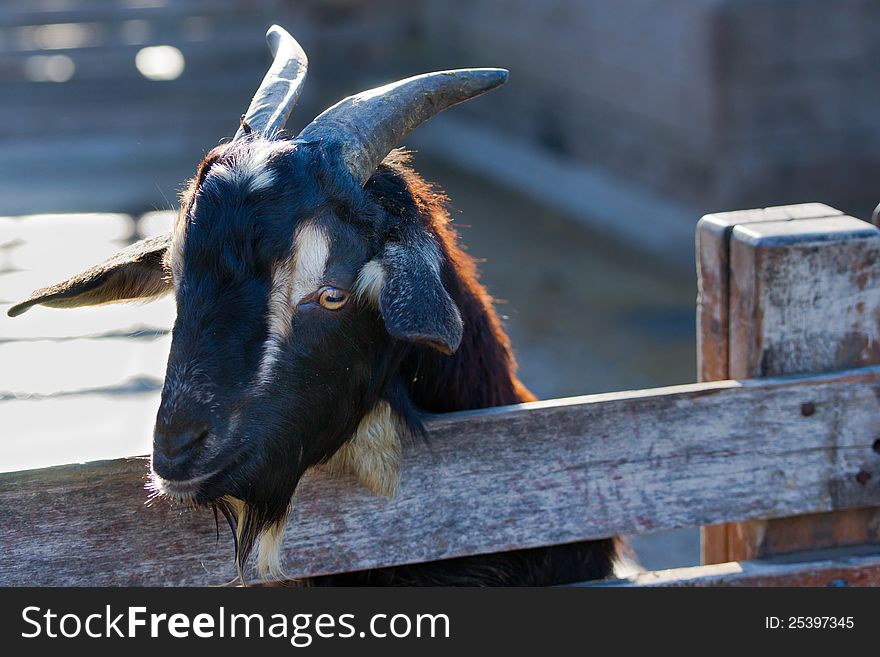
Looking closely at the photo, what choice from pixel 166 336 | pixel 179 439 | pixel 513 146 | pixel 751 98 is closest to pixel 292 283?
pixel 179 439

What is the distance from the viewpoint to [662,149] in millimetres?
8188

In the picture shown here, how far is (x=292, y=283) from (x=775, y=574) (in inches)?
49.4

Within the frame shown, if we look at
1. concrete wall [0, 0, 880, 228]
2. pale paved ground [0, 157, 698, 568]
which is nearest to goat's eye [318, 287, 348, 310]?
pale paved ground [0, 157, 698, 568]

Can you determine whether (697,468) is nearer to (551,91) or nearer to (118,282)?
(118,282)

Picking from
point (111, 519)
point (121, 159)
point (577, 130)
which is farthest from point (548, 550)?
point (121, 159)

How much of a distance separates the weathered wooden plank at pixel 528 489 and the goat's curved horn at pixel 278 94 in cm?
75

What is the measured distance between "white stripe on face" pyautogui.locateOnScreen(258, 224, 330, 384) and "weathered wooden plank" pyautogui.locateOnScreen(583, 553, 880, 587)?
0.89 metres

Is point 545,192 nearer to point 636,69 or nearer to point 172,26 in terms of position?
point 636,69

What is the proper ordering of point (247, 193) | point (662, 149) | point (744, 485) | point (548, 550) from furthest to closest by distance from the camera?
point (662, 149), point (548, 550), point (744, 485), point (247, 193)

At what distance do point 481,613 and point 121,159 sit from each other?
399 inches

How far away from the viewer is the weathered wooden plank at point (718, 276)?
264cm

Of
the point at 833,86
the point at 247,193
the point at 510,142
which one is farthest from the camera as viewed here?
the point at 510,142

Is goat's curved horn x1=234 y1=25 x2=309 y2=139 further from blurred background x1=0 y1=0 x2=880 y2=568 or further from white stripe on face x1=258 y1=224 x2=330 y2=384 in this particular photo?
blurred background x1=0 y1=0 x2=880 y2=568

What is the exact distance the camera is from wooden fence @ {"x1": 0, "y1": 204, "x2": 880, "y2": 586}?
232 cm
